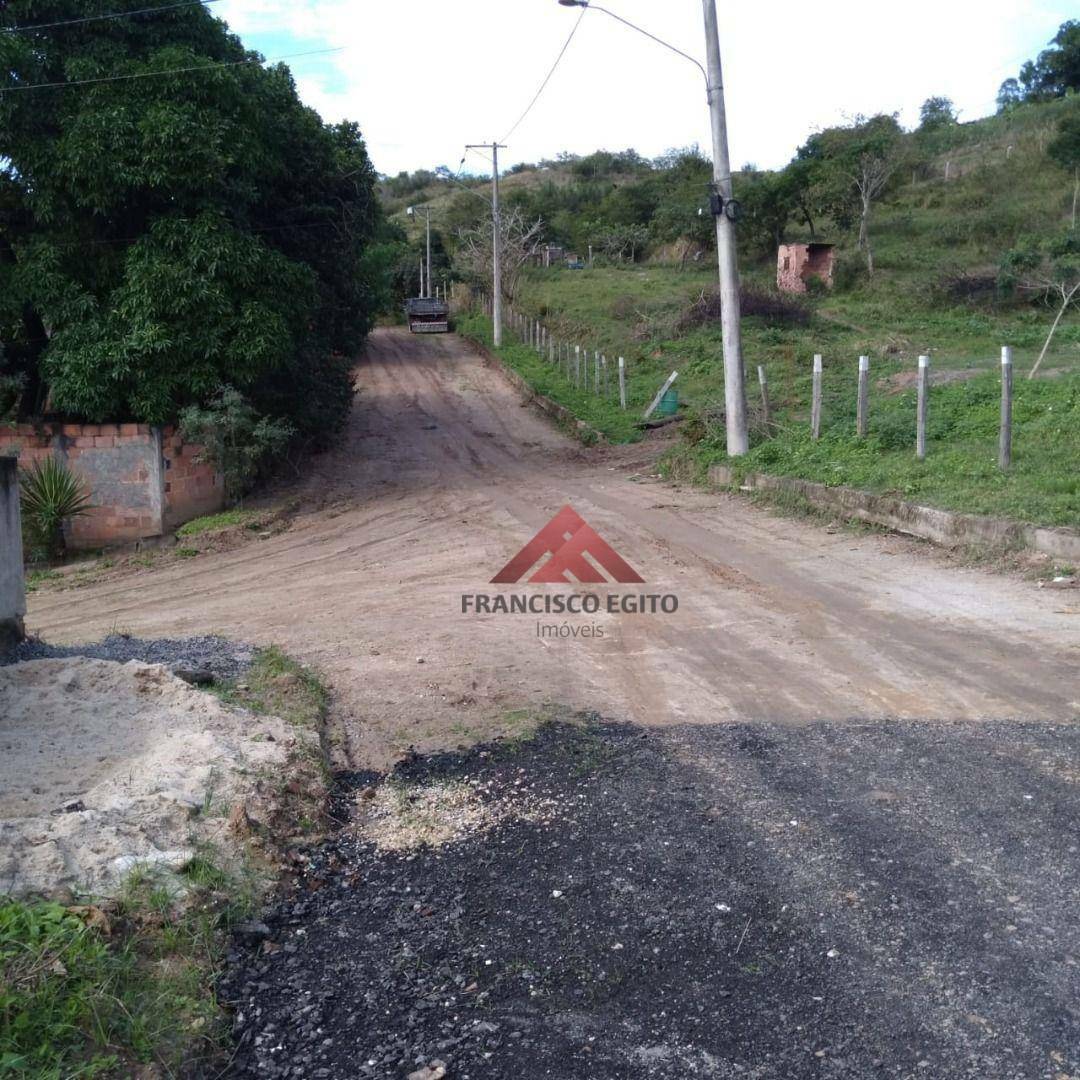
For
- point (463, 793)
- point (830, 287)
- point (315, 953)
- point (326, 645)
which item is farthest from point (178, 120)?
point (830, 287)

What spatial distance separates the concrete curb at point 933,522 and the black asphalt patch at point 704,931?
493 cm

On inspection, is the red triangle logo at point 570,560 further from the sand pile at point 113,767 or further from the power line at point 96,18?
the power line at point 96,18

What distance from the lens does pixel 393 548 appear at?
46.9 feet

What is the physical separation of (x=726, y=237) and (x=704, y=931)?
47.7 feet

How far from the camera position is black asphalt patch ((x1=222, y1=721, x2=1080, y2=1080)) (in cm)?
331

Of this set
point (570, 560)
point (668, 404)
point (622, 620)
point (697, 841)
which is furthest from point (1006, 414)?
point (668, 404)

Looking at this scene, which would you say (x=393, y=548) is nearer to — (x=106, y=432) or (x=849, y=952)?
(x=106, y=432)

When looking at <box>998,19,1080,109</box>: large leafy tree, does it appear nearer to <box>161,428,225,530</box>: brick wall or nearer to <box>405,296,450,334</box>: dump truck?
<box>405,296,450,334</box>: dump truck

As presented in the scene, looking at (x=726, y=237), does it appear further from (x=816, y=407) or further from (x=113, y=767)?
(x=113, y=767)

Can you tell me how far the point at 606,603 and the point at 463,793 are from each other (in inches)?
181

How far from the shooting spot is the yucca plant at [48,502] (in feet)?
54.1

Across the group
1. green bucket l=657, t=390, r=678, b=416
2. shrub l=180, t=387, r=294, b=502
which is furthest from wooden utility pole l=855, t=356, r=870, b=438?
shrub l=180, t=387, r=294, b=502

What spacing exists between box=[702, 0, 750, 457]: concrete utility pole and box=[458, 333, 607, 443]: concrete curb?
20.5 ft

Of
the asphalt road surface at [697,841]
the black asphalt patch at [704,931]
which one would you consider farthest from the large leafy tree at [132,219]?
the black asphalt patch at [704,931]
